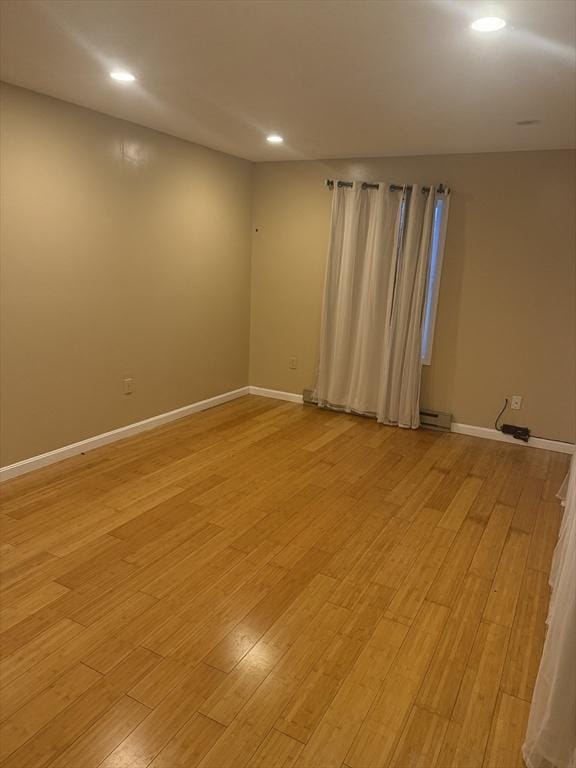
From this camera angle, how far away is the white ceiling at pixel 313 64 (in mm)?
1942

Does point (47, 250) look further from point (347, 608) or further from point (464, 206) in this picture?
point (464, 206)

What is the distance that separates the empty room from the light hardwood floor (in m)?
0.01

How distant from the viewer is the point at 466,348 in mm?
4492

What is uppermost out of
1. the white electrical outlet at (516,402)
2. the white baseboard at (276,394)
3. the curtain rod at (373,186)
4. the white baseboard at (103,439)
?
the curtain rod at (373,186)

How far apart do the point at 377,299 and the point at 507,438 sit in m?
1.68

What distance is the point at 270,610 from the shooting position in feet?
7.25

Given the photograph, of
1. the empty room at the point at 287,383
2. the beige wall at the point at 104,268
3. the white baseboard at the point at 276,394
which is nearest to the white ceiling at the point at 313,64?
the empty room at the point at 287,383

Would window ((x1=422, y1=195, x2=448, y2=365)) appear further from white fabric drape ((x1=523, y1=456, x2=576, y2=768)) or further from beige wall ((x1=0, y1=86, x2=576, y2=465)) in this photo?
white fabric drape ((x1=523, y1=456, x2=576, y2=768))

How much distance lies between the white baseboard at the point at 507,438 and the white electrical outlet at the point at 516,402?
0.25 meters

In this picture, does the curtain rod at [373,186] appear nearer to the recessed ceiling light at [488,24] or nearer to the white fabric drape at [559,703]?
the recessed ceiling light at [488,24]

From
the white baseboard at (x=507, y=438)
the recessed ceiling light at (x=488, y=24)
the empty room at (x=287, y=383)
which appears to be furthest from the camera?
the white baseboard at (x=507, y=438)

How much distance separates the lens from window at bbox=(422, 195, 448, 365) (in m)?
4.36

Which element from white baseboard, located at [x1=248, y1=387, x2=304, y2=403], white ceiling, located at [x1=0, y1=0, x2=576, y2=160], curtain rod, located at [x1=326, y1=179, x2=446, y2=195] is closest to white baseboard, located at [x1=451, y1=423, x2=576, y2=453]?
white baseboard, located at [x1=248, y1=387, x2=304, y2=403]

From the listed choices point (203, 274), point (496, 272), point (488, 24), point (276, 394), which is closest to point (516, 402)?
point (496, 272)
